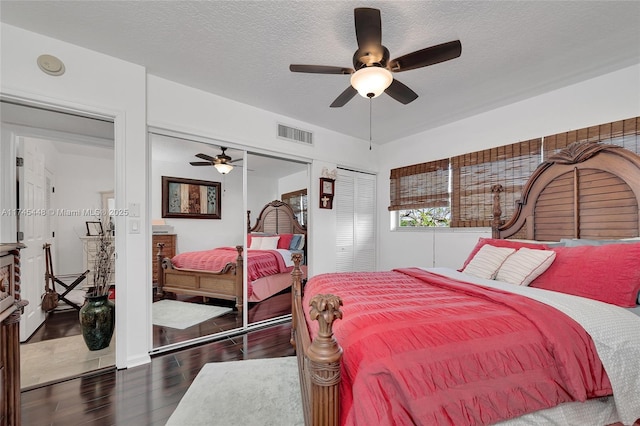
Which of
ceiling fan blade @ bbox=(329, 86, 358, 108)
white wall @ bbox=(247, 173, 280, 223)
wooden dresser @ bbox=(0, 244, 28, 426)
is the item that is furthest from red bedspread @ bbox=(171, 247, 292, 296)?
ceiling fan blade @ bbox=(329, 86, 358, 108)

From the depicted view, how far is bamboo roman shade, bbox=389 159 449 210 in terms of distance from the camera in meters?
3.99

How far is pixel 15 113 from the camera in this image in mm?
2291

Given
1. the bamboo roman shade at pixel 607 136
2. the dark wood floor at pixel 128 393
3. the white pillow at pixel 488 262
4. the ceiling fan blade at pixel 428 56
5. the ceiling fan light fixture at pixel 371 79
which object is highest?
the ceiling fan blade at pixel 428 56

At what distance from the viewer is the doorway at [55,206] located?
240cm

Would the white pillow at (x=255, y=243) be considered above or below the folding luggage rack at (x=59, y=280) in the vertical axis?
above

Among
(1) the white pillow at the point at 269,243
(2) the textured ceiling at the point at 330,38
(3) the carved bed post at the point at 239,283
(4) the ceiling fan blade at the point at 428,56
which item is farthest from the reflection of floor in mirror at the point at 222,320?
(4) the ceiling fan blade at the point at 428,56

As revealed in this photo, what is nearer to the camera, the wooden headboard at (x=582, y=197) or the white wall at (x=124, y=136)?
the white wall at (x=124, y=136)

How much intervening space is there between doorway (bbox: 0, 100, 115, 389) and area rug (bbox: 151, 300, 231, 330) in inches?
18.8

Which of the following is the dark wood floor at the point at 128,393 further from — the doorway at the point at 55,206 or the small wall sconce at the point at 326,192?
the small wall sconce at the point at 326,192

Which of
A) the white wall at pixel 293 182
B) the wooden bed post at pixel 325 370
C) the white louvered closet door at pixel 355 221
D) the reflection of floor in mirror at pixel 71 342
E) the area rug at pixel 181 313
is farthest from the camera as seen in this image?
the white louvered closet door at pixel 355 221

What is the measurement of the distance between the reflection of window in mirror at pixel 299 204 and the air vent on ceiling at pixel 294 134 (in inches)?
27.8

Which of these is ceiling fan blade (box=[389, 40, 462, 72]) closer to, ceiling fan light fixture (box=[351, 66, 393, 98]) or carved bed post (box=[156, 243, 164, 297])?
ceiling fan light fixture (box=[351, 66, 393, 98])

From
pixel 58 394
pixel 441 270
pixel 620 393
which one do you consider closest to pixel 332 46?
pixel 441 270

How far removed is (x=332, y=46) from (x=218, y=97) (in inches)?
59.5
